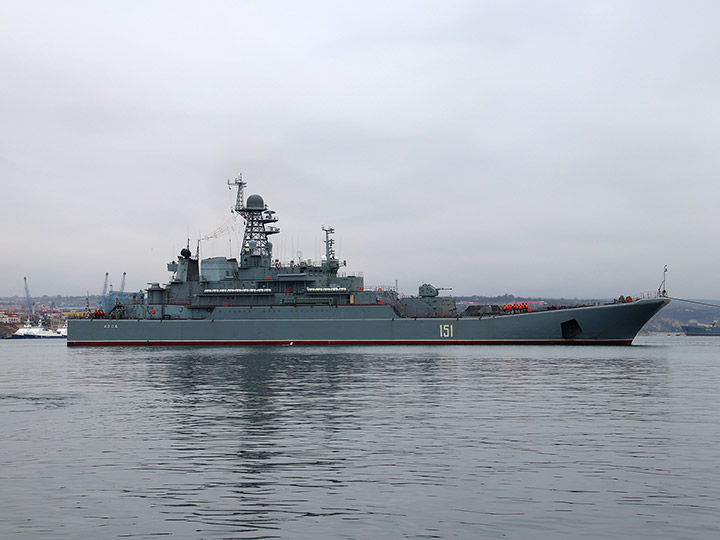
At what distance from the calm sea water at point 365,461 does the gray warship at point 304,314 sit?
2947cm

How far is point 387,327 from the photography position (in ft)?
198

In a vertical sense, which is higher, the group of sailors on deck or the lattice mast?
the lattice mast

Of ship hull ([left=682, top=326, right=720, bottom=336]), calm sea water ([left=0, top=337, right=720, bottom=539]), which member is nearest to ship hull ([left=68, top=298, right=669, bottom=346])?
calm sea water ([left=0, top=337, right=720, bottom=539])

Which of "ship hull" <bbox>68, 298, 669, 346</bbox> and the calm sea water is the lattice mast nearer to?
"ship hull" <bbox>68, 298, 669, 346</bbox>

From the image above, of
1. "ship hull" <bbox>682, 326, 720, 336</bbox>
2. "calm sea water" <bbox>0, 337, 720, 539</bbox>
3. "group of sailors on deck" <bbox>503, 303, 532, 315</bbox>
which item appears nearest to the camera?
"calm sea water" <bbox>0, 337, 720, 539</bbox>

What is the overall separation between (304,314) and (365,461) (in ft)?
157

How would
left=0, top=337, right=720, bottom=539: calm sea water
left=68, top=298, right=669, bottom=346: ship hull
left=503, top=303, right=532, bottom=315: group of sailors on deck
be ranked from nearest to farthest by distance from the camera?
left=0, top=337, right=720, bottom=539: calm sea water
left=68, top=298, right=669, bottom=346: ship hull
left=503, top=303, right=532, bottom=315: group of sailors on deck

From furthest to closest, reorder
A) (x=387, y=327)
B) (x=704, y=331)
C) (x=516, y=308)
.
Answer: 1. (x=704, y=331)
2. (x=387, y=327)
3. (x=516, y=308)

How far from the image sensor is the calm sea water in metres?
10.1

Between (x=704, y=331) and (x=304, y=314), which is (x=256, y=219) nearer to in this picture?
(x=304, y=314)

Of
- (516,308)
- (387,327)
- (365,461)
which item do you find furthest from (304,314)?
(365,461)

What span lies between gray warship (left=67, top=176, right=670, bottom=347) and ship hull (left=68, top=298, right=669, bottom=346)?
87 mm

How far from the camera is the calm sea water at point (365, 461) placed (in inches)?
396

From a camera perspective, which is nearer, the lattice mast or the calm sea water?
the calm sea water
